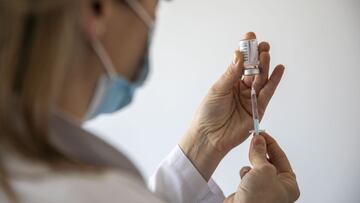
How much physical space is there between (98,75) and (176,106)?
2.86ft

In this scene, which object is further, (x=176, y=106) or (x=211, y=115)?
(x=176, y=106)

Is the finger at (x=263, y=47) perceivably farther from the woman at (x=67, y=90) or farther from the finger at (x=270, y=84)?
the woman at (x=67, y=90)

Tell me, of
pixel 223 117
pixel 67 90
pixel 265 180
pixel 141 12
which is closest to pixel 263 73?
pixel 223 117

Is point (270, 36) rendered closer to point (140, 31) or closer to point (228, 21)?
point (228, 21)

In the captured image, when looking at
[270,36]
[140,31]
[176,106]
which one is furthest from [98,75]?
[176,106]

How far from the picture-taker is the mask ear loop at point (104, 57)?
0.59 meters

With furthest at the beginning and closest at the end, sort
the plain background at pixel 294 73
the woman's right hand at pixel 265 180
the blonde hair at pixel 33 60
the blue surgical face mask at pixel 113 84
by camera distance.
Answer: the plain background at pixel 294 73 → the woman's right hand at pixel 265 180 → the blue surgical face mask at pixel 113 84 → the blonde hair at pixel 33 60

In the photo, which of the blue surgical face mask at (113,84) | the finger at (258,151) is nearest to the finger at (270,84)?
the finger at (258,151)

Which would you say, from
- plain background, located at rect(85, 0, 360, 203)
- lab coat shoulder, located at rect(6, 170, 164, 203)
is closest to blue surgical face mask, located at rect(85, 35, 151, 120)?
lab coat shoulder, located at rect(6, 170, 164, 203)

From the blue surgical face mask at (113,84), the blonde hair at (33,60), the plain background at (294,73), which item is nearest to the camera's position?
the blonde hair at (33,60)

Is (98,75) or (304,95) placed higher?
(98,75)

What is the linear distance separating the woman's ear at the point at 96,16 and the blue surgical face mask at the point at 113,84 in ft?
0.06

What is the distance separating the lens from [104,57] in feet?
2.02

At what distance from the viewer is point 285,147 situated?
1305mm
